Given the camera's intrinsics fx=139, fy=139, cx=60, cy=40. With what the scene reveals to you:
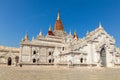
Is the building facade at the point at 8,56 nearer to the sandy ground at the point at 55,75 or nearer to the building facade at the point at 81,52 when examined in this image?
the building facade at the point at 81,52

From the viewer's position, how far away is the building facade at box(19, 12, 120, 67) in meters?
33.1

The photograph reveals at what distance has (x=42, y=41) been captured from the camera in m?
45.7

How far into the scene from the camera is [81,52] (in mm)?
33281

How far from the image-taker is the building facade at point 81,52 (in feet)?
108

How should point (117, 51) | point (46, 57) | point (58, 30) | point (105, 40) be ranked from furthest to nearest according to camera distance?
point (58, 30) < point (46, 57) < point (117, 51) < point (105, 40)

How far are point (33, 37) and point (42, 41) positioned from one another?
11.4 feet

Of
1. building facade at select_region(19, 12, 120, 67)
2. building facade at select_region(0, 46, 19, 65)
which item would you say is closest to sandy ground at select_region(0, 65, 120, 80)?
building facade at select_region(19, 12, 120, 67)

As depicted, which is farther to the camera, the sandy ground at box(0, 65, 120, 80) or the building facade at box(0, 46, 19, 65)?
the building facade at box(0, 46, 19, 65)

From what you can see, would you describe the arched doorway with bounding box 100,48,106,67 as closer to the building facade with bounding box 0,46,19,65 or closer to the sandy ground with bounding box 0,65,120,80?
the sandy ground with bounding box 0,65,120,80

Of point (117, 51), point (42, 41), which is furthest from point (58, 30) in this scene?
point (117, 51)

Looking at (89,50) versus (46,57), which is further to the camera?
(46,57)

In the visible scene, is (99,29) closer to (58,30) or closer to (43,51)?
(43,51)

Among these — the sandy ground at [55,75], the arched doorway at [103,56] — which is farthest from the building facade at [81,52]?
the sandy ground at [55,75]

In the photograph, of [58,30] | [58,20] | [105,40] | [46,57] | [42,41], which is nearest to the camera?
[105,40]
